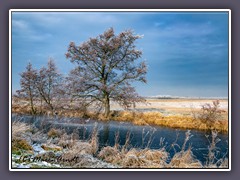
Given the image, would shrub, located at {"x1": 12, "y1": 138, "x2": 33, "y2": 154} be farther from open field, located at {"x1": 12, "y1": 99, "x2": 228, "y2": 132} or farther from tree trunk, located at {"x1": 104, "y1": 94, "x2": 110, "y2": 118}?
tree trunk, located at {"x1": 104, "y1": 94, "x2": 110, "y2": 118}

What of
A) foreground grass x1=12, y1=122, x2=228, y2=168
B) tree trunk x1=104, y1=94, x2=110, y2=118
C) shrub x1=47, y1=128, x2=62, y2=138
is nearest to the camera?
foreground grass x1=12, y1=122, x2=228, y2=168

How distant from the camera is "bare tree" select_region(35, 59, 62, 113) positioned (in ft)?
16.9

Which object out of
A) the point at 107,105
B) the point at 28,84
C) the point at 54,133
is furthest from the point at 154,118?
the point at 28,84

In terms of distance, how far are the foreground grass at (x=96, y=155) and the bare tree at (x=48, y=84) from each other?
1.68ft

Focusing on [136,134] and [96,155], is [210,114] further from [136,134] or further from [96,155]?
[96,155]

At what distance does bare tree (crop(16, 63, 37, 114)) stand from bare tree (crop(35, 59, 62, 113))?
0.09 m

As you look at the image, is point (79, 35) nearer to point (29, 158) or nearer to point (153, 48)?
point (153, 48)

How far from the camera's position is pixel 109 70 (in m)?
5.27

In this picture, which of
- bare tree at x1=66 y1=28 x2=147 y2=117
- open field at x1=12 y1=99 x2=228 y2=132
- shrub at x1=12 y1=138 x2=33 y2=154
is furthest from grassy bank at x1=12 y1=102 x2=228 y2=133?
shrub at x1=12 y1=138 x2=33 y2=154

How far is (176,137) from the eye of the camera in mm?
5199

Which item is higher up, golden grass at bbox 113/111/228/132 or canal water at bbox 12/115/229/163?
golden grass at bbox 113/111/228/132

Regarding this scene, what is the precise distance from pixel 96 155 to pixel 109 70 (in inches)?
50.2
